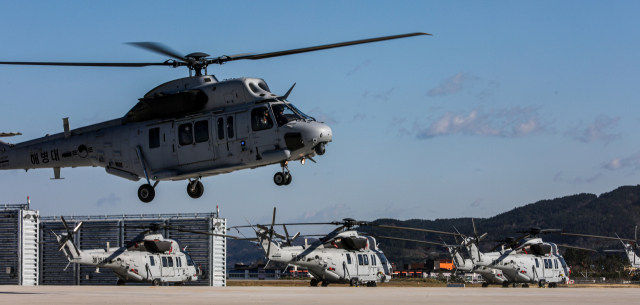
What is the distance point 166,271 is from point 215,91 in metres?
26.2

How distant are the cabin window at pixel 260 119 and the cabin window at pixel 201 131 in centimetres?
147

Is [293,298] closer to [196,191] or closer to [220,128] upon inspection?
[196,191]

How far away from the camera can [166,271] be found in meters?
43.9

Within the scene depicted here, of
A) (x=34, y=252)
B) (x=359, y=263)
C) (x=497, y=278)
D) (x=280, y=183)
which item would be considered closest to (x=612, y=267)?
(x=497, y=278)

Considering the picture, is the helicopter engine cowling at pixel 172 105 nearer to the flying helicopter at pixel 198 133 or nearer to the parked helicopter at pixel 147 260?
the flying helicopter at pixel 198 133

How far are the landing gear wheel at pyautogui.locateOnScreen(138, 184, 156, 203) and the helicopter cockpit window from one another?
4856 millimetres

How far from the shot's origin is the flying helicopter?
19312 millimetres

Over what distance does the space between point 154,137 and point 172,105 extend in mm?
1205

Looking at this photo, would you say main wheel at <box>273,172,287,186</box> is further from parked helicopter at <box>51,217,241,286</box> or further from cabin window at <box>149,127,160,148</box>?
parked helicopter at <box>51,217,241,286</box>

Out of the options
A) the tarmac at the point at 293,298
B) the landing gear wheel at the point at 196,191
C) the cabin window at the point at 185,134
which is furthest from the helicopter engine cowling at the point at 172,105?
the tarmac at the point at 293,298

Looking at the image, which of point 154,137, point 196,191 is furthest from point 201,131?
point 196,191

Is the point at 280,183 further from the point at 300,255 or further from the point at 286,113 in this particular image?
the point at 300,255

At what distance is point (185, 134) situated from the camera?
20312 mm

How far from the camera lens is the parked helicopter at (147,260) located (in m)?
40.0
